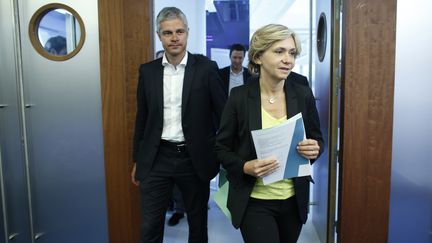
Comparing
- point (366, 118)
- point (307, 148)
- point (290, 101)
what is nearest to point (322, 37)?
point (366, 118)

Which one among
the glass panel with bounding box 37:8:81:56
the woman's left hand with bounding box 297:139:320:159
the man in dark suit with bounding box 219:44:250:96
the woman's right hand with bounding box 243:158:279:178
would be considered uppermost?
the glass panel with bounding box 37:8:81:56

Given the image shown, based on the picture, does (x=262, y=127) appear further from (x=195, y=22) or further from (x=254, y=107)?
(x=195, y=22)

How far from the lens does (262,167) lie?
55.3 inches

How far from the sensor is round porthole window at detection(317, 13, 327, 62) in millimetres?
2887

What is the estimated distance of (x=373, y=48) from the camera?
6.95ft

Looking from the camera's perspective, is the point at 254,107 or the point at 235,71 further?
the point at 235,71

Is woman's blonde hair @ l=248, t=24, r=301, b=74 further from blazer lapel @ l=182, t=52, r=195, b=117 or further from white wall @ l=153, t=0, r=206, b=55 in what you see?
white wall @ l=153, t=0, r=206, b=55

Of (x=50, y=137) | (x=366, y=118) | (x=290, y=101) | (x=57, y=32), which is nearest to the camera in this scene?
(x=290, y=101)

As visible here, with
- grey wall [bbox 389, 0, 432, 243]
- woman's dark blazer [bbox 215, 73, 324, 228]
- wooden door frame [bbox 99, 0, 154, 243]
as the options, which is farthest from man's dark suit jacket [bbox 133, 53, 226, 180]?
grey wall [bbox 389, 0, 432, 243]

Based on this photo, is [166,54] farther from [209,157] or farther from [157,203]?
[157,203]

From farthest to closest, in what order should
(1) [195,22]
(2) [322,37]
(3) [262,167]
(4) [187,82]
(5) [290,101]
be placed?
(1) [195,22] < (2) [322,37] < (4) [187,82] < (5) [290,101] < (3) [262,167]

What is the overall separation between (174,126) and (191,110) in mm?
131

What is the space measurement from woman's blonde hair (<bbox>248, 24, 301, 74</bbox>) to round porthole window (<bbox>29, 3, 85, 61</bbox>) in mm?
1351

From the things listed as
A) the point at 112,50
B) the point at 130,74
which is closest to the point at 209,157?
the point at 130,74
